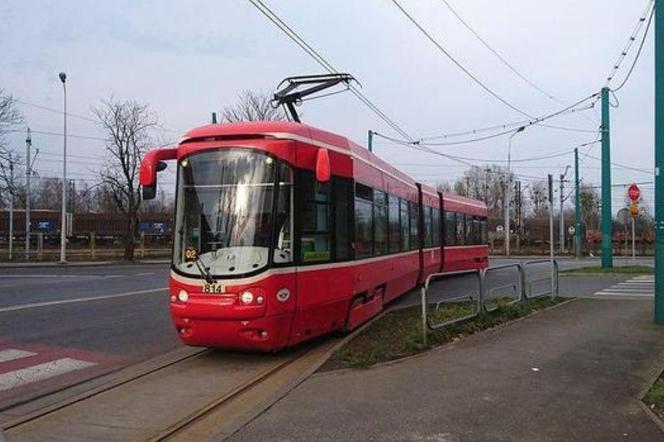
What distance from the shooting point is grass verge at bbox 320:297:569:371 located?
30.0ft

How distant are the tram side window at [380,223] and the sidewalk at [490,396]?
3.05 metres

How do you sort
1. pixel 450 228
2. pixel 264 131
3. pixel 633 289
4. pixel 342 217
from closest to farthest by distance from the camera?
pixel 264 131 < pixel 342 217 < pixel 633 289 < pixel 450 228

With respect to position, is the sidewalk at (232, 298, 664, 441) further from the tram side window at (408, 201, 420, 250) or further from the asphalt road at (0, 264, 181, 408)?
the tram side window at (408, 201, 420, 250)

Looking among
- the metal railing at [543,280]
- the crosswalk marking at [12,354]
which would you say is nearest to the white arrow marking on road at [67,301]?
the crosswalk marking at [12,354]

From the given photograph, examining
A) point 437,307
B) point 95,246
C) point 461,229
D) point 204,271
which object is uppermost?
point 461,229

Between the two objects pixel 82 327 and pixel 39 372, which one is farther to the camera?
pixel 82 327

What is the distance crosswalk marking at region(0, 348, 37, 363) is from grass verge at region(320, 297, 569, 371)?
4.67 meters

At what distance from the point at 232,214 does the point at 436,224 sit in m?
13.6

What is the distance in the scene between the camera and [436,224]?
72.4 feet

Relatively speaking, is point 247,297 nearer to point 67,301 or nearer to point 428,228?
point 67,301

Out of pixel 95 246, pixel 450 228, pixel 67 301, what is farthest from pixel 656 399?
pixel 95 246

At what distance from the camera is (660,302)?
488 inches

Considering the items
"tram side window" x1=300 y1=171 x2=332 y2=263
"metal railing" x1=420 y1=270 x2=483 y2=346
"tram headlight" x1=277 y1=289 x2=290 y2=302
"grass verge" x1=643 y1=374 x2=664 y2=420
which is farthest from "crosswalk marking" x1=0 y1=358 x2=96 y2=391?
"grass verge" x1=643 y1=374 x2=664 y2=420

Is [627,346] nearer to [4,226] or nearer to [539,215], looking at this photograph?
[4,226]
